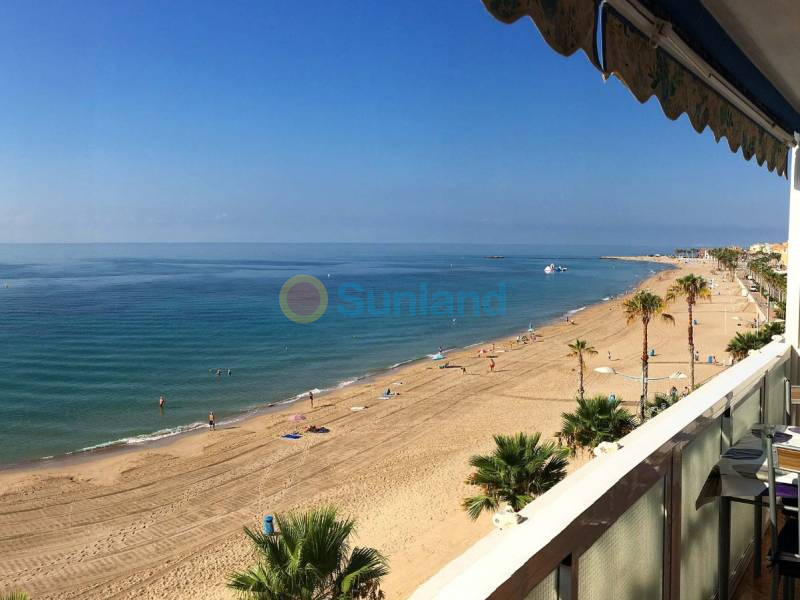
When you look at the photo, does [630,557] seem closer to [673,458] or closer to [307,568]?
[673,458]

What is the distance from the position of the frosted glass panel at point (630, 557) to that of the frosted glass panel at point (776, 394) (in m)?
1.99

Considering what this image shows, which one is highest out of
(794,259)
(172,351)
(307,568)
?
(794,259)

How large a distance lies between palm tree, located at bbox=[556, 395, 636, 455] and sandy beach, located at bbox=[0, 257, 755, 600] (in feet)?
9.25

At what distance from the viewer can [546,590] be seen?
3.76 feet

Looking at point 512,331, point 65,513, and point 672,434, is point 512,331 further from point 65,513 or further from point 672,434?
point 672,434

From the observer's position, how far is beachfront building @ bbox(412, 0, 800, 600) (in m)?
1.16

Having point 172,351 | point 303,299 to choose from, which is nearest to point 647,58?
point 172,351

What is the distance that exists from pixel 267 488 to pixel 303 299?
190ft

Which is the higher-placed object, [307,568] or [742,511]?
[742,511]

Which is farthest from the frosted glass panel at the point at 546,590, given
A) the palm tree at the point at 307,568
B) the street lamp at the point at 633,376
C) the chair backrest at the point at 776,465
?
the street lamp at the point at 633,376

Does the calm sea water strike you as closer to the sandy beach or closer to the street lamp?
the sandy beach

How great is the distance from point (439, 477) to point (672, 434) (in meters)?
14.3

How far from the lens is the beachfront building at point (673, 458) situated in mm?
1162

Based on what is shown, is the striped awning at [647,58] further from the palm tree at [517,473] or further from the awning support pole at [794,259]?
the palm tree at [517,473]
